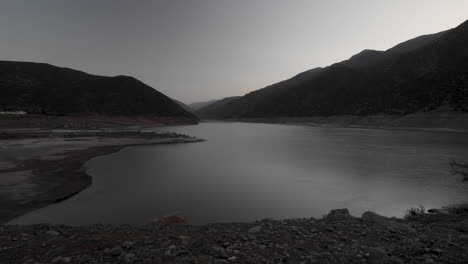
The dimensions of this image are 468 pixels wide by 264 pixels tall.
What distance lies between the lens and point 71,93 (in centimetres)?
9469

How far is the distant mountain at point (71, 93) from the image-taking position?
83688 mm

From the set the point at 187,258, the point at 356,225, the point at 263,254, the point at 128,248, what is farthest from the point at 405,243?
the point at 128,248

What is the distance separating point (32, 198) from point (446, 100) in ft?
263

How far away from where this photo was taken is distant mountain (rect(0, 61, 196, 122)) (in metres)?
83.7

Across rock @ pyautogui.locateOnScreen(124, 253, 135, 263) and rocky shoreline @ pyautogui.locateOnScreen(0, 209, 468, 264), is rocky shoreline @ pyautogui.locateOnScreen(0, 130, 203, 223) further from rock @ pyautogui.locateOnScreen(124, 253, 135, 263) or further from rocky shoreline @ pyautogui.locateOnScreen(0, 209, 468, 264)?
rock @ pyautogui.locateOnScreen(124, 253, 135, 263)

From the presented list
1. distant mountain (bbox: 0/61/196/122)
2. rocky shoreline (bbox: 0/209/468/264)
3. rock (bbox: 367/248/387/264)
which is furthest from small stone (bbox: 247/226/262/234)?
distant mountain (bbox: 0/61/196/122)

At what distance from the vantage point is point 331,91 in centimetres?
13588

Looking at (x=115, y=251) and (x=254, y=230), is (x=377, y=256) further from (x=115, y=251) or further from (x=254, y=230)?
(x=115, y=251)

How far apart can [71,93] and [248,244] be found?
114841 mm

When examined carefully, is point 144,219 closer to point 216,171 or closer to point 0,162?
point 216,171

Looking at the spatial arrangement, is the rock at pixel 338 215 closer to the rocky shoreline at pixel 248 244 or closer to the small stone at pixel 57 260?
the rocky shoreline at pixel 248 244

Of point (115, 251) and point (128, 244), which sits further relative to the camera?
point (128, 244)

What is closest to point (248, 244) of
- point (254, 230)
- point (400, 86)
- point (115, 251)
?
point (254, 230)

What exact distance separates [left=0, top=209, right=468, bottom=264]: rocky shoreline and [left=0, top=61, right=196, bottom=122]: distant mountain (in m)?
91.3
